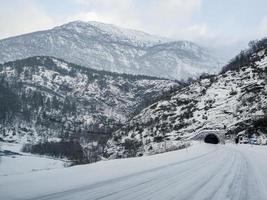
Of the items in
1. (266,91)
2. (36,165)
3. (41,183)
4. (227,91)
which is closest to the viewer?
(41,183)

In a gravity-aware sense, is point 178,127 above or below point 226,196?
above

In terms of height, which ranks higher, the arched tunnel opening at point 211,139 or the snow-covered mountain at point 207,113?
the snow-covered mountain at point 207,113

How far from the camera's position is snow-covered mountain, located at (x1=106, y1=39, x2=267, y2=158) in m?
90.4

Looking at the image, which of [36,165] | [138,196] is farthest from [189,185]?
[36,165]

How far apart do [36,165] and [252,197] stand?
14313 cm

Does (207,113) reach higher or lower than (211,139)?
higher

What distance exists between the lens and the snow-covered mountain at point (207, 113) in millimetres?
90375

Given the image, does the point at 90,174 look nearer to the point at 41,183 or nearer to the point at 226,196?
the point at 41,183

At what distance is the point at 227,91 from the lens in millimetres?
123938

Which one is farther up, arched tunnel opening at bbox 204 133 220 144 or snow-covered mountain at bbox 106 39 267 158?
snow-covered mountain at bbox 106 39 267 158

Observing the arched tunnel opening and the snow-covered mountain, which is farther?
the snow-covered mountain

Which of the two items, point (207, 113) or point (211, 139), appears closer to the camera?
point (211, 139)

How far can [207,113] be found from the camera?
110312 millimetres

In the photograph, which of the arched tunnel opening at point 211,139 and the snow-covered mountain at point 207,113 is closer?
the arched tunnel opening at point 211,139
